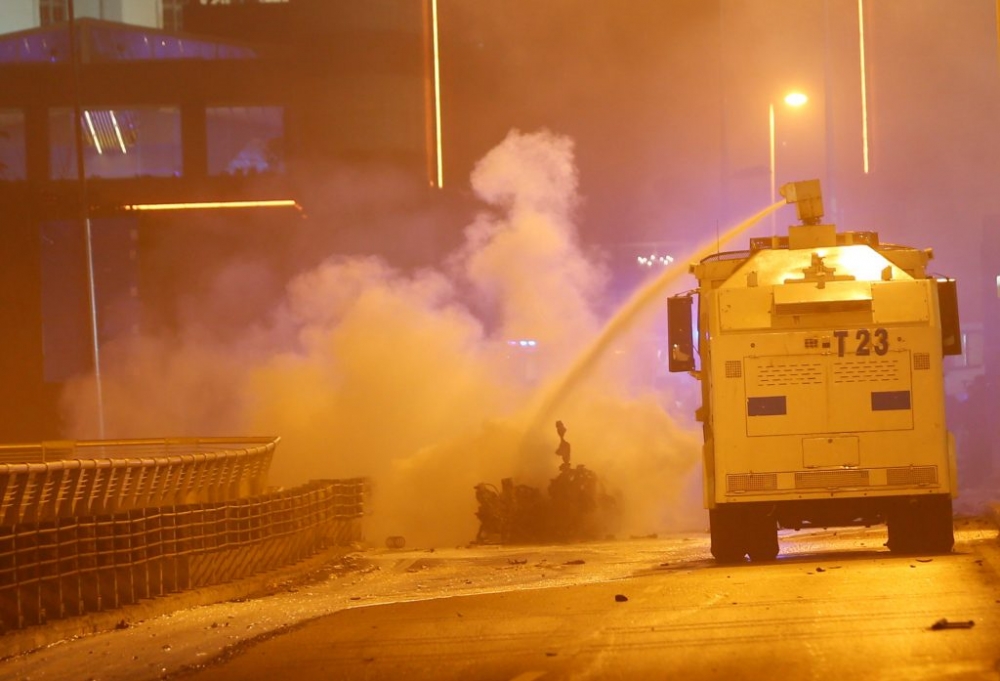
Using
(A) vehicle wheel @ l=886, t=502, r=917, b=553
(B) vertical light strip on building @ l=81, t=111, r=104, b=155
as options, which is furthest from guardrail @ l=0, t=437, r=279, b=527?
(B) vertical light strip on building @ l=81, t=111, r=104, b=155

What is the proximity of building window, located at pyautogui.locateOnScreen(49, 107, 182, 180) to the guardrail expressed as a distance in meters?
20.5

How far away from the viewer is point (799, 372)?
15.8 metres

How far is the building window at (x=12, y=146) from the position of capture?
156ft

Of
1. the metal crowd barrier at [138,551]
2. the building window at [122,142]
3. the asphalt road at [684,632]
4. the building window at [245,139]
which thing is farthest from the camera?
the building window at [245,139]

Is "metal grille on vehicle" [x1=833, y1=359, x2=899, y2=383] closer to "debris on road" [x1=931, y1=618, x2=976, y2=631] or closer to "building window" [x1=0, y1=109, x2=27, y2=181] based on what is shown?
"debris on road" [x1=931, y1=618, x2=976, y2=631]

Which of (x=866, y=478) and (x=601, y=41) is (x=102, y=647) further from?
(x=601, y=41)

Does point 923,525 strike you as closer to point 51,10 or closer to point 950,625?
point 950,625

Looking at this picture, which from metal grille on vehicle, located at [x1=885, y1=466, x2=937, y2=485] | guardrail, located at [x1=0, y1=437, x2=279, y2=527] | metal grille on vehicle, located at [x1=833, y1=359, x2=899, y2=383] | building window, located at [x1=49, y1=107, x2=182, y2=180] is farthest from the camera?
building window, located at [x1=49, y1=107, x2=182, y2=180]

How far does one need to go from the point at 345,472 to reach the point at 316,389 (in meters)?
2.64

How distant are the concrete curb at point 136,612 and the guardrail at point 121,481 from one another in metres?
1.23

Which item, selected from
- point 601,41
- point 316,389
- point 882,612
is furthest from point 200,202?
point 882,612

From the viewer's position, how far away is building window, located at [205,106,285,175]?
48406 mm

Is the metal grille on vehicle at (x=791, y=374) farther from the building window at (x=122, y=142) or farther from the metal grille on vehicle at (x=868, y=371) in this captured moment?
the building window at (x=122, y=142)

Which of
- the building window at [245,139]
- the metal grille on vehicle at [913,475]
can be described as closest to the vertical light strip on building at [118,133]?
the building window at [245,139]
